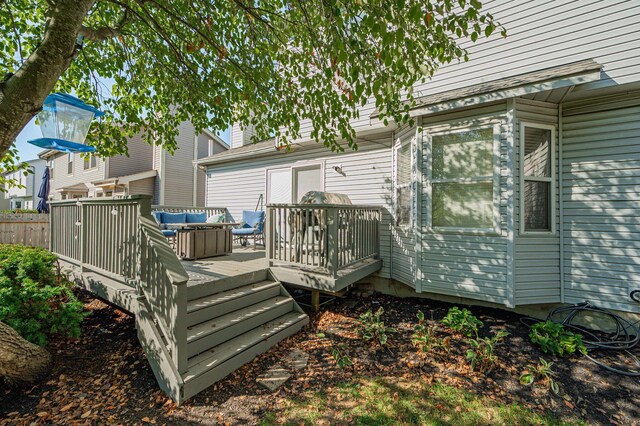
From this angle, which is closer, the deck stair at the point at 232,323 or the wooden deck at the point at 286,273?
the deck stair at the point at 232,323

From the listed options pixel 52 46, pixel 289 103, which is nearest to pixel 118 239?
pixel 52 46

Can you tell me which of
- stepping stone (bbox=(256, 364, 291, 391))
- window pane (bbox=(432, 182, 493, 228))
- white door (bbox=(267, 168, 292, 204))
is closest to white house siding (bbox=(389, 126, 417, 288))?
window pane (bbox=(432, 182, 493, 228))

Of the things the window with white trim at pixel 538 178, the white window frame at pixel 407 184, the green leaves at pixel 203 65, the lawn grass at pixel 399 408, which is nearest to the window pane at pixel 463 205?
the white window frame at pixel 407 184

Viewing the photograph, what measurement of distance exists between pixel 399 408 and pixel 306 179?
19.1 feet

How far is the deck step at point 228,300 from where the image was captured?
341cm

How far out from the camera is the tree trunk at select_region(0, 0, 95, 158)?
2318 millimetres

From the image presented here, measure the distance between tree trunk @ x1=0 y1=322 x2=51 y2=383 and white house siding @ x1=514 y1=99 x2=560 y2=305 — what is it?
6157 mm

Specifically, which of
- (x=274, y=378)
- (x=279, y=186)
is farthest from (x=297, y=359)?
(x=279, y=186)

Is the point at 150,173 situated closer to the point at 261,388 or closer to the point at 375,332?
the point at 261,388

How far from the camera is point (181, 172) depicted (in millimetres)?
14445

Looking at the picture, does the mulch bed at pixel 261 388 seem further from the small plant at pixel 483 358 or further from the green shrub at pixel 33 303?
the green shrub at pixel 33 303

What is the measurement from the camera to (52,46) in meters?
2.49

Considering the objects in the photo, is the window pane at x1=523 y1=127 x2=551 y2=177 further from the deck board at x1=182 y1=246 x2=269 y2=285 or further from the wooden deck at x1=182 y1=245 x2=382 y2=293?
the deck board at x1=182 y1=246 x2=269 y2=285

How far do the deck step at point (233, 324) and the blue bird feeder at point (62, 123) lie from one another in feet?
7.57
